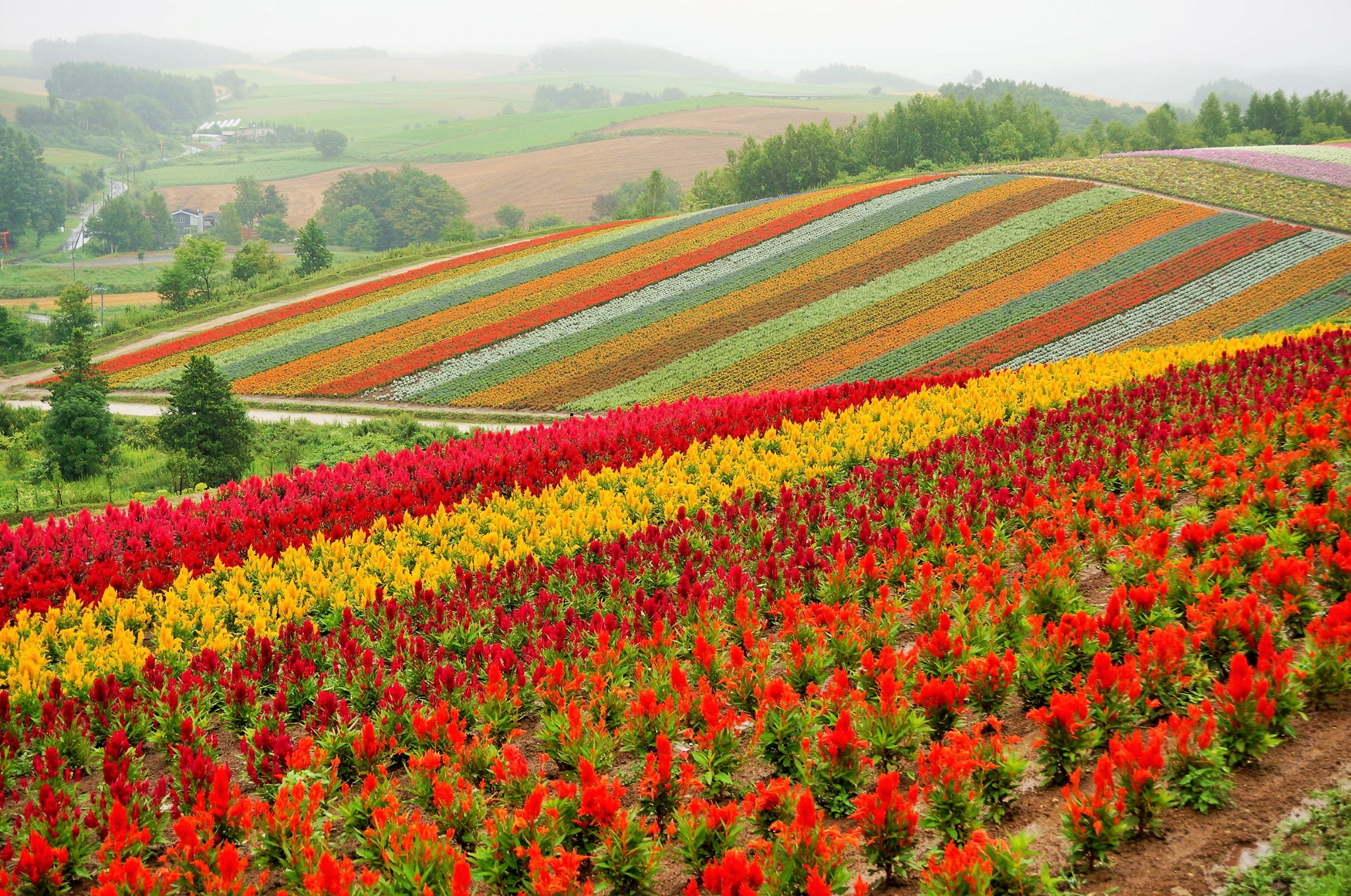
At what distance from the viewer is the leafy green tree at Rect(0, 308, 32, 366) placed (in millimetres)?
36156

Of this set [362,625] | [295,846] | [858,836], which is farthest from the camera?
→ [362,625]

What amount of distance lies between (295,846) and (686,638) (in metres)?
3.00

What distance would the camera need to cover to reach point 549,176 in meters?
98.4

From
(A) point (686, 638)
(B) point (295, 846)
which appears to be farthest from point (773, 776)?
(B) point (295, 846)

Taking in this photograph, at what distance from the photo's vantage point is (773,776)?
5.13 meters

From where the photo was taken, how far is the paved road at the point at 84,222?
292 ft

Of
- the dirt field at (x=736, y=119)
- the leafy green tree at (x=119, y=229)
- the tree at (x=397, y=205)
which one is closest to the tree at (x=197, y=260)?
the tree at (x=397, y=205)

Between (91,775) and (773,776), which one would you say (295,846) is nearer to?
(91,775)

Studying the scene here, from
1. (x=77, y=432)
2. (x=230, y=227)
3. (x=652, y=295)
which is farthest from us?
(x=230, y=227)

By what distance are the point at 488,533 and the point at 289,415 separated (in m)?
21.0

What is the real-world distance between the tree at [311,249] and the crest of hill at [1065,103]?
8908 cm

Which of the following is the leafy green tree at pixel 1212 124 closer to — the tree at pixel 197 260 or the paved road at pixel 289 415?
the paved road at pixel 289 415

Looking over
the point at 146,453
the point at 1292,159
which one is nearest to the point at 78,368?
the point at 146,453

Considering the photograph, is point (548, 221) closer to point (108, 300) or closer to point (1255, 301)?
point (108, 300)
